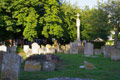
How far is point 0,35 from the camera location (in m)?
29.0

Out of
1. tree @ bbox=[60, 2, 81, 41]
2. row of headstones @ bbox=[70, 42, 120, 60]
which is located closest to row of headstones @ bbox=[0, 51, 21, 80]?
row of headstones @ bbox=[70, 42, 120, 60]

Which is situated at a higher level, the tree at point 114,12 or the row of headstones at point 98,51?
the tree at point 114,12

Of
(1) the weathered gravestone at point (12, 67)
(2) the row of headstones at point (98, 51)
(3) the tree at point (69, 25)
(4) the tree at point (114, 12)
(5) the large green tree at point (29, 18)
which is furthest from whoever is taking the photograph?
(3) the tree at point (69, 25)

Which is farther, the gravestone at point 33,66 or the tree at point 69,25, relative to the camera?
the tree at point 69,25

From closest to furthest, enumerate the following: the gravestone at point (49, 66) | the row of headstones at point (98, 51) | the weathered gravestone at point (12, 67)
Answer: the weathered gravestone at point (12, 67) → the gravestone at point (49, 66) → the row of headstones at point (98, 51)

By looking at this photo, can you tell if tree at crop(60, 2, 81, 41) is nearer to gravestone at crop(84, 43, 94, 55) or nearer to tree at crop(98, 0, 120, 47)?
tree at crop(98, 0, 120, 47)

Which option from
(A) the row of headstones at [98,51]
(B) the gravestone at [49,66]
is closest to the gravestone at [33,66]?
(B) the gravestone at [49,66]

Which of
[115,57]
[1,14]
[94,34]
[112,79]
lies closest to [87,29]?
[94,34]

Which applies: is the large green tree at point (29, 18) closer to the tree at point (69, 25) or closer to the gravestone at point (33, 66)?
the tree at point (69, 25)

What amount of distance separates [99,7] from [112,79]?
23.1m

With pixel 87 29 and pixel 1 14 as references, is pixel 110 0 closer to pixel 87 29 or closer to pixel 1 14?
pixel 87 29

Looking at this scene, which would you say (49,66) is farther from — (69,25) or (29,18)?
(69,25)

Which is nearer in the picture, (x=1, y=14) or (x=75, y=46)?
(x=75, y=46)

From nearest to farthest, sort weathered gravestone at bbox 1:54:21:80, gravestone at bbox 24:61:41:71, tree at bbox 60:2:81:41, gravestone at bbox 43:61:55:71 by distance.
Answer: weathered gravestone at bbox 1:54:21:80
gravestone at bbox 24:61:41:71
gravestone at bbox 43:61:55:71
tree at bbox 60:2:81:41
